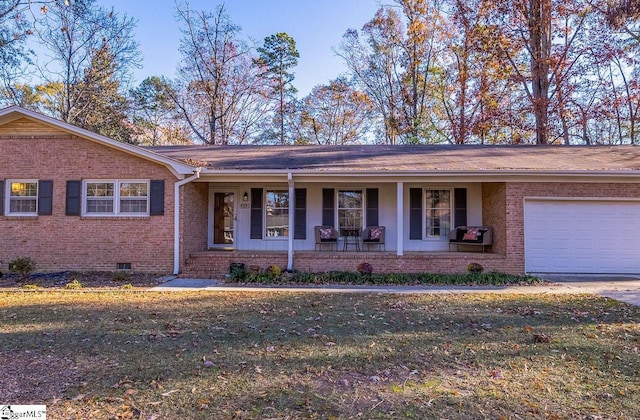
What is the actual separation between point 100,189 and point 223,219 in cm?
339

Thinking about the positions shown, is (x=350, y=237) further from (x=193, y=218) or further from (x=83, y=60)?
(x=83, y=60)

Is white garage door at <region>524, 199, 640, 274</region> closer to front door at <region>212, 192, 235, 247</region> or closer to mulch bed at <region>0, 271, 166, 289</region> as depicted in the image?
front door at <region>212, 192, 235, 247</region>

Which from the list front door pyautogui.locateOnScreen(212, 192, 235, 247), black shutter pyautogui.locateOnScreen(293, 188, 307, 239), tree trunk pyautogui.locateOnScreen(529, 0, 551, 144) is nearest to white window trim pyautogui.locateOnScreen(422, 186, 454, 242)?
black shutter pyautogui.locateOnScreen(293, 188, 307, 239)

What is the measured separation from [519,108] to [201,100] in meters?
18.3

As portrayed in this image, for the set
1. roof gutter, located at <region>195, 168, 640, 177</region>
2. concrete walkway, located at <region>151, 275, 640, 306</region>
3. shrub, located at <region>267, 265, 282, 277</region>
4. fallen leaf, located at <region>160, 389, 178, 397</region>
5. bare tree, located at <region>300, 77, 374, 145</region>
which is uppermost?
bare tree, located at <region>300, 77, 374, 145</region>

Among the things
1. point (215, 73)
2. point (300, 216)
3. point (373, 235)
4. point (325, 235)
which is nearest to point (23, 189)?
point (300, 216)

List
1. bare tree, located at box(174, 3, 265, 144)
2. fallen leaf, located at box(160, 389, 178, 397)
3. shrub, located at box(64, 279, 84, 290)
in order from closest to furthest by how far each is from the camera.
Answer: fallen leaf, located at box(160, 389, 178, 397) → shrub, located at box(64, 279, 84, 290) → bare tree, located at box(174, 3, 265, 144)

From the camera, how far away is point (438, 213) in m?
11.5

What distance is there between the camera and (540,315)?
5871 millimetres

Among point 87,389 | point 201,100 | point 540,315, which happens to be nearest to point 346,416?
point 87,389

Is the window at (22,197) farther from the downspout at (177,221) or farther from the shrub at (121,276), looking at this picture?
the downspout at (177,221)

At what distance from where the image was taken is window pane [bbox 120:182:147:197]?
32.3 feet

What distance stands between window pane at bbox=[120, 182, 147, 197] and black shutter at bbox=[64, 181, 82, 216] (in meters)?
1.03

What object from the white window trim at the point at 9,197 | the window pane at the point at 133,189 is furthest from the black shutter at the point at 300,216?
the white window trim at the point at 9,197
